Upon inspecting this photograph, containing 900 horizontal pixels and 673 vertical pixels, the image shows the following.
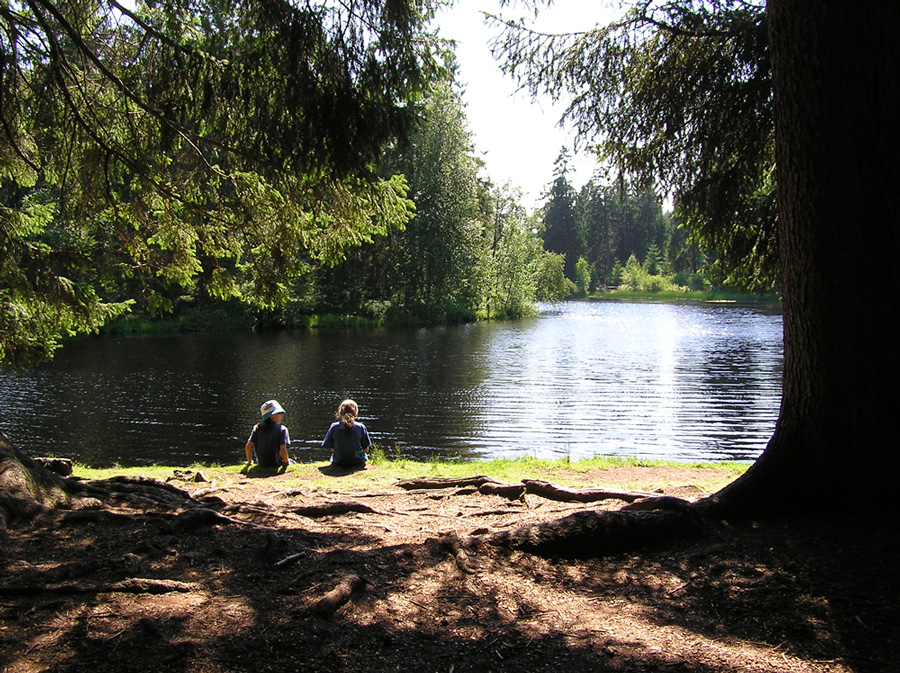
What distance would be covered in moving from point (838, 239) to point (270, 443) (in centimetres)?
724

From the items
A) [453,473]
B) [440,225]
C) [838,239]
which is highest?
[440,225]

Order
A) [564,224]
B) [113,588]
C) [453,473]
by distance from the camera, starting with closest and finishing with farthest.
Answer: [113,588]
[453,473]
[564,224]

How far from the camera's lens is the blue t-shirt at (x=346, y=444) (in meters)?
8.51

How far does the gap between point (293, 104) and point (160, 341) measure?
31278 millimetres

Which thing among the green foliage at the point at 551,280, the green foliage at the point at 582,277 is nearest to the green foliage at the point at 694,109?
the green foliage at the point at 551,280

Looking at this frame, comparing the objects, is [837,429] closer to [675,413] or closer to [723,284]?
[723,284]

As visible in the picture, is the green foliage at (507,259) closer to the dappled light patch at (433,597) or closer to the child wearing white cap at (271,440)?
the child wearing white cap at (271,440)

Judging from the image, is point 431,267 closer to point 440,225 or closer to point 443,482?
point 440,225

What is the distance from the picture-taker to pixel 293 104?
19.8 ft

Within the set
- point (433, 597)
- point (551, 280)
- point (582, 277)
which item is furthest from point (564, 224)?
point (433, 597)

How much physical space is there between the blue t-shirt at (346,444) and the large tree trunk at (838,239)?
565 cm

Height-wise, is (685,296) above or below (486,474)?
above

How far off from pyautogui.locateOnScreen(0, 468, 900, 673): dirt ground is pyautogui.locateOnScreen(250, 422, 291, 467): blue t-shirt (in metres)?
3.97

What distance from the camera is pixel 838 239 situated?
379cm
